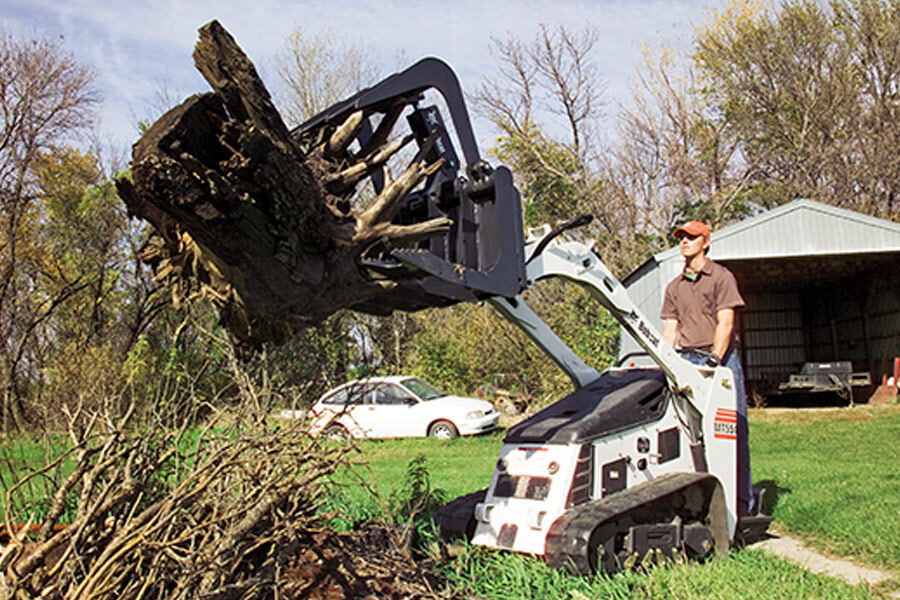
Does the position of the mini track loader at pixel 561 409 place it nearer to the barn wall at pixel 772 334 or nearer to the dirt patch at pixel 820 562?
the dirt patch at pixel 820 562

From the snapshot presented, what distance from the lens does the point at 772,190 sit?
29688 millimetres

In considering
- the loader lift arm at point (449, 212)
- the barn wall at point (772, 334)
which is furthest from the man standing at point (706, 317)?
the barn wall at point (772, 334)

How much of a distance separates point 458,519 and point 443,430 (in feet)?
36.6

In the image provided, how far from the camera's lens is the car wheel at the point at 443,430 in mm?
16156

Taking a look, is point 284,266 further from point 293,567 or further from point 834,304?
point 834,304

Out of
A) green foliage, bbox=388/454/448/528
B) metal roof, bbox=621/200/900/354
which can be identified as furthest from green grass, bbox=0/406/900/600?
metal roof, bbox=621/200/900/354

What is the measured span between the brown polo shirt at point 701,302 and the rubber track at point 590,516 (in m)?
1.30

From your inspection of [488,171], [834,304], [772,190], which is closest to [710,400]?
[488,171]

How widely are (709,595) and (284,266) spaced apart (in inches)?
117

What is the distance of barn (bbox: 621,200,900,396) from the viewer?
56.1 feet

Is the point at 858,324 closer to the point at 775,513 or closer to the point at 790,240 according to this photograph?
the point at 790,240

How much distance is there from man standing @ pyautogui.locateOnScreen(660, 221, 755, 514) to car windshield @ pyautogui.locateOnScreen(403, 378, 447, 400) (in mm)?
11102

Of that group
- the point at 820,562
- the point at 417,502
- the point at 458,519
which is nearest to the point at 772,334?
the point at 820,562

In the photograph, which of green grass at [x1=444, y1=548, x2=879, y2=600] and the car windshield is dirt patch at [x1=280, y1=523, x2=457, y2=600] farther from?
the car windshield
